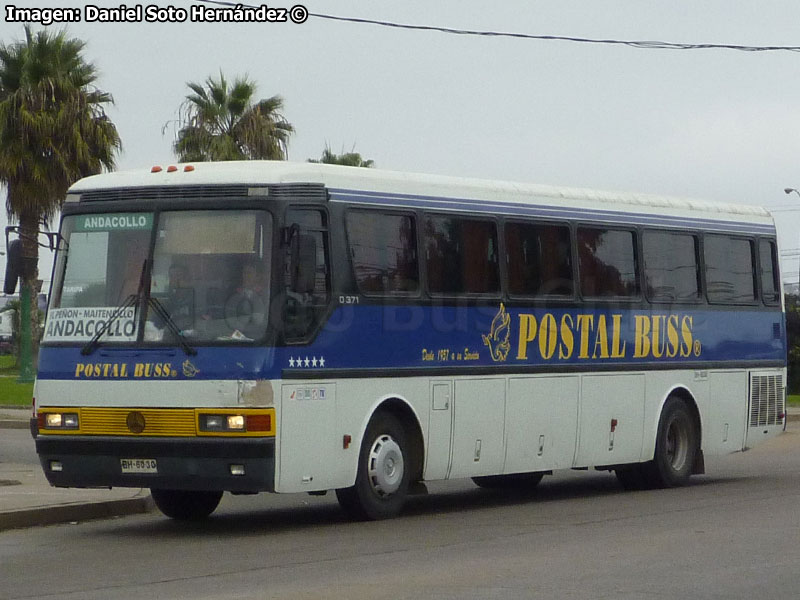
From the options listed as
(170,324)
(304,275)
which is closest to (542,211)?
(304,275)

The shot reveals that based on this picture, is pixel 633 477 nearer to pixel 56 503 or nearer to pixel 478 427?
pixel 478 427

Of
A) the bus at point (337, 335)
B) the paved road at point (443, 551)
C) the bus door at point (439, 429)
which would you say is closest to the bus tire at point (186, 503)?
the bus at point (337, 335)

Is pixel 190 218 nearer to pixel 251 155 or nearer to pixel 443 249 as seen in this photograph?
pixel 443 249

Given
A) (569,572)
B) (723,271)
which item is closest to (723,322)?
(723,271)

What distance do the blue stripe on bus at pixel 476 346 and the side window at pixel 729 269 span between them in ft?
0.69

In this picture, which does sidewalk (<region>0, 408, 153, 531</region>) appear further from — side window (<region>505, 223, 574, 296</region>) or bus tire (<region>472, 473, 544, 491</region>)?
side window (<region>505, 223, 574, 296</region>)

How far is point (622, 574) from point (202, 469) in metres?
4.15

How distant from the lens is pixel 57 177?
42.1m

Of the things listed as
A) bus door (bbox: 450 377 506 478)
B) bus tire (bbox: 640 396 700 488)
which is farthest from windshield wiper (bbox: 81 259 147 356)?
bus tire (bbox: 640 396 700 488)

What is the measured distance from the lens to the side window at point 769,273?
20734 millimetres

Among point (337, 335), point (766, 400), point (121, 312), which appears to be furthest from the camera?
point (766, 400)

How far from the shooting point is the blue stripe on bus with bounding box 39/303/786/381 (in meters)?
13.8

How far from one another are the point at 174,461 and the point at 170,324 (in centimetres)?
115

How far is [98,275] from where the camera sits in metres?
14.4
